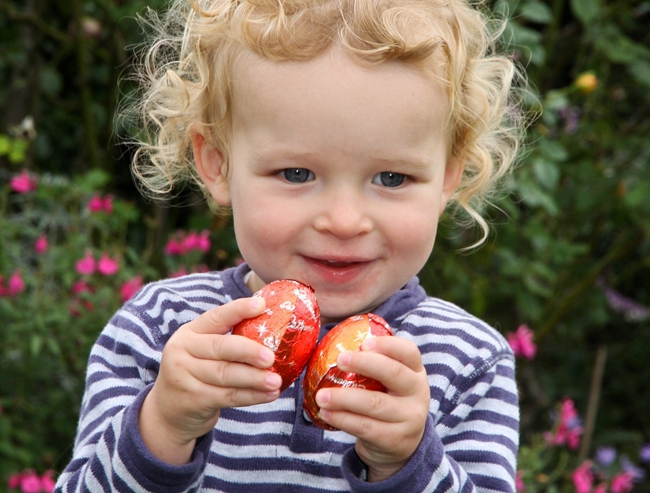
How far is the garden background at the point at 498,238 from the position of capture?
245 centimetres

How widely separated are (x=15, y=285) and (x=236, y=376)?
1.50 metres

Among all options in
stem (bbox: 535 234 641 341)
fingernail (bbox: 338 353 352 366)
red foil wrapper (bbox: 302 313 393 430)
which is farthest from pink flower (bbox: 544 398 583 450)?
fingernail (bbox: 338 353 352 366)

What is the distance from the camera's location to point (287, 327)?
118cm

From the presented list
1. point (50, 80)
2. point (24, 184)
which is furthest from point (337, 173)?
point (50, 80)

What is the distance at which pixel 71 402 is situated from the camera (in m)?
2.48

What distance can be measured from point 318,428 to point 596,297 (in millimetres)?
2081

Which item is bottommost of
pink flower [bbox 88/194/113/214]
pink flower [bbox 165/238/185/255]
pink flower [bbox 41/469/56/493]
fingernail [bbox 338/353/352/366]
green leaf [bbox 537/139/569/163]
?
pink flower [bbox 41/469/56/493]

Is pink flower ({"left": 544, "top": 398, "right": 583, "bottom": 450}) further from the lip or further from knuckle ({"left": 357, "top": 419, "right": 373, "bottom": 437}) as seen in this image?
knuckle ({"left": 357, "top": 419, "right": 373, "bottom": 437})

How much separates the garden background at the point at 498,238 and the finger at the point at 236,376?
1170mm

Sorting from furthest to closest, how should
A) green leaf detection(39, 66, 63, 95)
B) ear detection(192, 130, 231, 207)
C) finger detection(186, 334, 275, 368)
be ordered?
green leaf detection(39, 66, 63, 95) → ear detection(192, 130, 231, 207) → finger detection(186, 334, 275, 368)

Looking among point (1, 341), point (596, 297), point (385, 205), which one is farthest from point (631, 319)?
point (385, 205)

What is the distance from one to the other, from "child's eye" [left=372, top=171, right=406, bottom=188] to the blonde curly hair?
0.44 ft

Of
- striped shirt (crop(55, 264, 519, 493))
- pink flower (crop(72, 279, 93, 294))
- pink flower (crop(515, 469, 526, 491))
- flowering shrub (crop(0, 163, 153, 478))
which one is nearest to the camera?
striped shirt (crop(55, 264, 519, 493))

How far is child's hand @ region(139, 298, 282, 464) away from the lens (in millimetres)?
1085
